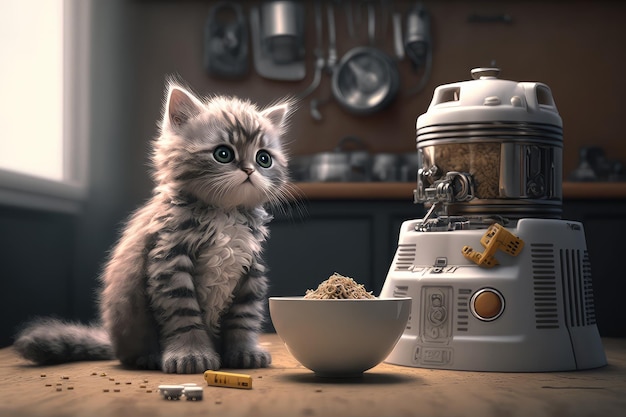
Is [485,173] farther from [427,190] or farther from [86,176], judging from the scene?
[86,176]

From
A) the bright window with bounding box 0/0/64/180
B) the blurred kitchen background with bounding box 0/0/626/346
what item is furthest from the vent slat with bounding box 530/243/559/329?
the blurred kitchen background with bounding box 0/0/626/346

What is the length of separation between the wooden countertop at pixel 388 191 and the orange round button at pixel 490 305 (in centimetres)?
151

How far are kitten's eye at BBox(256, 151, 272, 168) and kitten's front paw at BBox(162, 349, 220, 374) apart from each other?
0.99 feet

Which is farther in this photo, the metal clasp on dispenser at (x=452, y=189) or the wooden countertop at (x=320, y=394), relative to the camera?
the metal clasp on dispenser at (x=452, y=189)

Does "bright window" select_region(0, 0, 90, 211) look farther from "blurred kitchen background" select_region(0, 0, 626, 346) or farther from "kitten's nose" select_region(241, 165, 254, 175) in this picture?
"kitten's nose" select_region(241, 165, 254, 175)

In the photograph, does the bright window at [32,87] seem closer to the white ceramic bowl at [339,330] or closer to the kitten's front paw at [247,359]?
the kitten's front paw at [247,359]

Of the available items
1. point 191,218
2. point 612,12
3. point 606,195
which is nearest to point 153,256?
point 191,218

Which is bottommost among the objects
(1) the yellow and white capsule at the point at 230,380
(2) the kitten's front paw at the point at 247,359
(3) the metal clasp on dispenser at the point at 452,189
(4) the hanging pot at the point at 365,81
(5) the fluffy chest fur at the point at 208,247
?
(2) the kitten's front paw at the point at 247,359

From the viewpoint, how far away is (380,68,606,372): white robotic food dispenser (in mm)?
1212

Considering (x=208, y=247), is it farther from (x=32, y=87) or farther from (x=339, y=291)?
(x=32, y=87)

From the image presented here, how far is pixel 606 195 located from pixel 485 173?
1.62 meters

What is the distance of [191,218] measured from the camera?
1223 millimetres

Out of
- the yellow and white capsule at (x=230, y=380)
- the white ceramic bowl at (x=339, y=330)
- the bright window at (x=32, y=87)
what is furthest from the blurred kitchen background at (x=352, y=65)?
the yellow and white capsule at (x=230, y=380)

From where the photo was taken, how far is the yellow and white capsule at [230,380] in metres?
0.95
